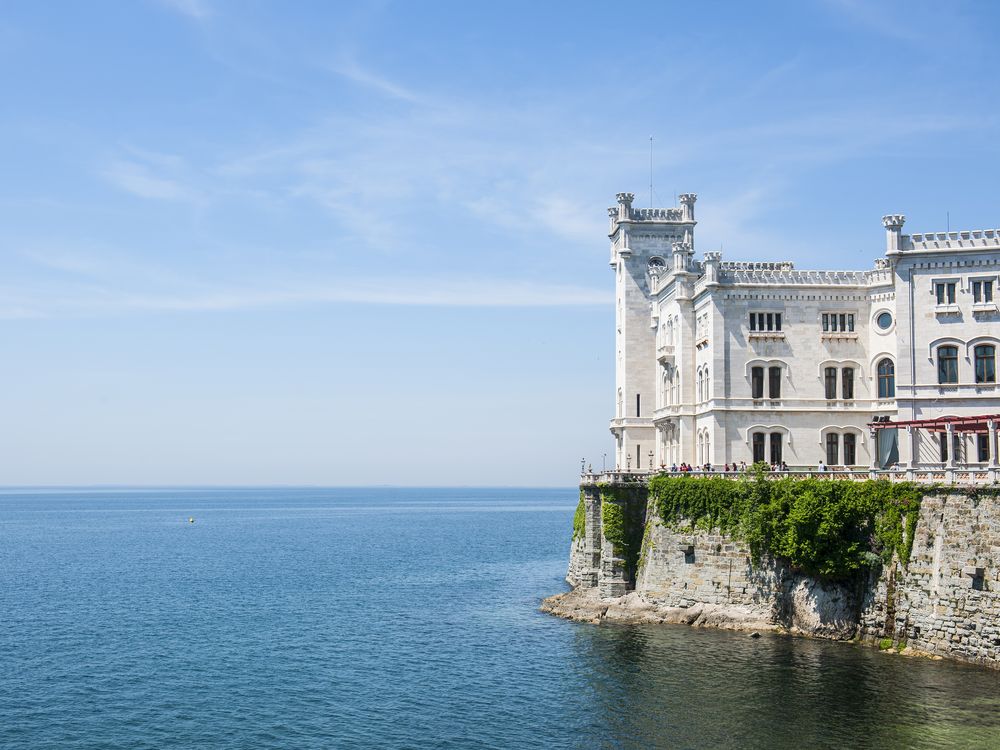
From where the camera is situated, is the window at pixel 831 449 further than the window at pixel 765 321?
No

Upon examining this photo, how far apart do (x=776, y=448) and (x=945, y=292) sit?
15.1 metres

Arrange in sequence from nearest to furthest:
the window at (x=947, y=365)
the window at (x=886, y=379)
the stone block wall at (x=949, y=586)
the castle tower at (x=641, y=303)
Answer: the stone block wall at (x=949, y=586)
the window at (x=947, y=365)
the window at (x=886, y=379)
the castle tower at (x=641, y=303)

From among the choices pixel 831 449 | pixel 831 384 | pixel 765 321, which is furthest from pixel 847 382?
pixel 765 321

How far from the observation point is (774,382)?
70.5 metres

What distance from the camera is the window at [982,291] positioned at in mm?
64500

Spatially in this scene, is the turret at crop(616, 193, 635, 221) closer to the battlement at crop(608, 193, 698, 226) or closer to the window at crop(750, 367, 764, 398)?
the battlement at crop(608, 193, 698, 226)

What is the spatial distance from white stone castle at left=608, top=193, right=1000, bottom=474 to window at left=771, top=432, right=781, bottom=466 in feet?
0.23

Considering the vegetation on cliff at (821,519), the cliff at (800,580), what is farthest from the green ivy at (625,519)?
the vegetation on cliff at (821,519)

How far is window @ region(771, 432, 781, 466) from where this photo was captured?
70.1 meters

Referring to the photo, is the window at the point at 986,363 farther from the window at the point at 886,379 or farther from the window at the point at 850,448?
the window at the point at 850,448

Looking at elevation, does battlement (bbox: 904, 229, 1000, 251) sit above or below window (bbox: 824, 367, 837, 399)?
above

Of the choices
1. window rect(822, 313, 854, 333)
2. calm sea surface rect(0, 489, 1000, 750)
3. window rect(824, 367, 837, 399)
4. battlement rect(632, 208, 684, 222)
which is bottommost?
calm sea surface rect(0, 489, 1000, 750)

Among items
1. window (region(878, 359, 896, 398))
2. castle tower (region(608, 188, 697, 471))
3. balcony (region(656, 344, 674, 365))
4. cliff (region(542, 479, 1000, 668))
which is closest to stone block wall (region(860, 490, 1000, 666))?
cliff (region(542, 479, 1000, 668))

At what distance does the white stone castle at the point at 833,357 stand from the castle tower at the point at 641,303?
2.02 metres
